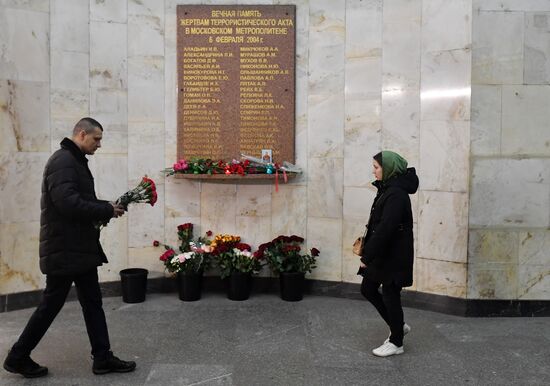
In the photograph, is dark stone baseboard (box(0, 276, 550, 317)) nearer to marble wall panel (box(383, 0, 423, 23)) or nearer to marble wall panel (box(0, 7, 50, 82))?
marble wall panel (box(0, 7, 50, 82))

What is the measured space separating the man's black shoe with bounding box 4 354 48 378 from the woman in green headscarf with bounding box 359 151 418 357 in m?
2.55

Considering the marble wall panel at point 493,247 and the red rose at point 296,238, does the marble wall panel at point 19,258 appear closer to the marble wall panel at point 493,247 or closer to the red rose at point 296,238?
the red rose at point 296,238

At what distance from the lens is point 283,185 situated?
636 cm

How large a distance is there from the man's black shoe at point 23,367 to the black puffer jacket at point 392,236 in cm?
255

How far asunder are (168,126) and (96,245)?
2684 mm

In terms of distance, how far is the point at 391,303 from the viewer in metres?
4.29

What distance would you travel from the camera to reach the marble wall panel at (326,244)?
20.6 ft

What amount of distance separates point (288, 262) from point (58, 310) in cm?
282

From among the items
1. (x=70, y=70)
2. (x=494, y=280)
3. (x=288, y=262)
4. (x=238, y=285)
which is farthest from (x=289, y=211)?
(x=70, y=70)

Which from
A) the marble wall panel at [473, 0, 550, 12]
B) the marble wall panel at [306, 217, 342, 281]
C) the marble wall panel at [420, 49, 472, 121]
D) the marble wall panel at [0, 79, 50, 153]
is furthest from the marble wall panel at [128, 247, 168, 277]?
the marble wall panel at [473, 0, 550, 12]

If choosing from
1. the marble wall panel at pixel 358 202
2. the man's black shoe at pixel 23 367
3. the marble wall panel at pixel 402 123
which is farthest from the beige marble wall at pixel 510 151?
the man's black shoe at pixel 23 367

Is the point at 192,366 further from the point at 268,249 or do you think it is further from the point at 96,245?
the point at 268,249

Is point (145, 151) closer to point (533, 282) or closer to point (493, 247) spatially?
point (493, 247)

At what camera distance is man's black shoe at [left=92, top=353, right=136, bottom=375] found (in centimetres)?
391
